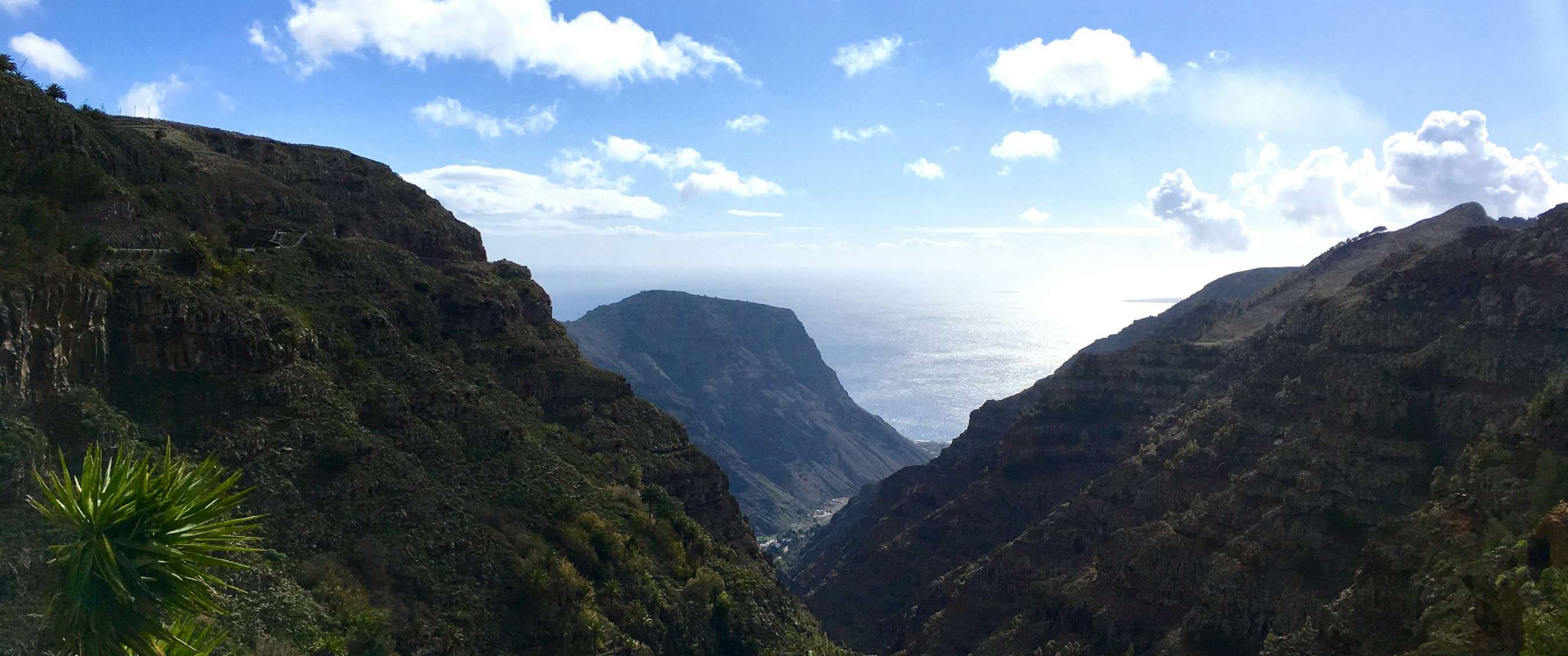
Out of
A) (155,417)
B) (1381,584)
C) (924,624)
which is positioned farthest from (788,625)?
(155,417)

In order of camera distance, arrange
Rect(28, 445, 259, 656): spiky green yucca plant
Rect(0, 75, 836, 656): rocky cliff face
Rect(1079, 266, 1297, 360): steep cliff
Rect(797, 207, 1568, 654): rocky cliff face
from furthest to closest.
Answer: Rect(1079, 266, 1297, 360): steep cliff
Rect(797, 207, 1568, 654): rocky cliff face
Rect(0, 75, 836, 656): rocky cliff face
Rect(28, 445, 259, 656): spiky green yucca plant

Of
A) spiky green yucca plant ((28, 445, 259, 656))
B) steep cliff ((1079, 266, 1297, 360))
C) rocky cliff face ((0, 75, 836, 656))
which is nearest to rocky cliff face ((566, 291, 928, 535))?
steep cliff ((1079, 266, 1297, 360))

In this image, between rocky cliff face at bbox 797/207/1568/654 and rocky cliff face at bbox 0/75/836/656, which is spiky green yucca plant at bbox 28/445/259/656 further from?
rocky cliff face at bbox 797/207/1568/654

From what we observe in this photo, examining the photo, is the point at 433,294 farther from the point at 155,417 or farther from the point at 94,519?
the point at 94,519

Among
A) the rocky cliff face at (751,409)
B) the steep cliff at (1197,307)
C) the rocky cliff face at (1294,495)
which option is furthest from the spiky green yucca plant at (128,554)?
the rocky cliff face at (751,409)

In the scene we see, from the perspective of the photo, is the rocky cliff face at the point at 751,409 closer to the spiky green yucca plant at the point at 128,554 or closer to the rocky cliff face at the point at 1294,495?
the rocky cliff face at the point at 1294,495

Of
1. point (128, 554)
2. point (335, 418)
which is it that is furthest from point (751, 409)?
point (128, 554)
